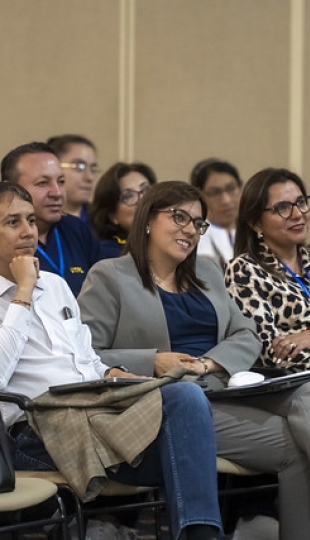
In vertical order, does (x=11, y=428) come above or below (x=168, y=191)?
below

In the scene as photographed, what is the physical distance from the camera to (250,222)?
4719mm

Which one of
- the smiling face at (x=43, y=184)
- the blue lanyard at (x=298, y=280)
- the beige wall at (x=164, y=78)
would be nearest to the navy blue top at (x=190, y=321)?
the blue lanyard at (x=298, y=280)

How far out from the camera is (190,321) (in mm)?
4203

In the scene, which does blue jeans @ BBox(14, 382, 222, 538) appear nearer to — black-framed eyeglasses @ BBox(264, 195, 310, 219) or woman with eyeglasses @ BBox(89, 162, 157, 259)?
black-framed eyeglasses @ BBox(264, 195, 310, 219)

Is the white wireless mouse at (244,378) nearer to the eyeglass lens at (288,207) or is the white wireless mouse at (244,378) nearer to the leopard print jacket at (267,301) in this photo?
the leopard print jacket at (267,301)

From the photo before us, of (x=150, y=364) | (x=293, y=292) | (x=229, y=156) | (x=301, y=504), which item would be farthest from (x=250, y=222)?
(x=229, y=156)

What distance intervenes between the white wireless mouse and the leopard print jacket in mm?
494

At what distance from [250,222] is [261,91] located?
248 centimetres

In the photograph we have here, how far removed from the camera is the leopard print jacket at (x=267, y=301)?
447 centimetres

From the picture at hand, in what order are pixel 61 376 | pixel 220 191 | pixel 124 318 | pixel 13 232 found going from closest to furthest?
pixel 61 376 < pixel 13 232 < pixel 124 318 < pixel 220 191

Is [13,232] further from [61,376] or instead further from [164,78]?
[164,78]

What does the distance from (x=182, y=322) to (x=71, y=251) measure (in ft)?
2.74

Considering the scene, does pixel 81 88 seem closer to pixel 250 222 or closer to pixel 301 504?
pixel 250 222

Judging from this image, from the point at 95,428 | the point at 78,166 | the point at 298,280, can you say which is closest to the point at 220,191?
the point at 78,166
